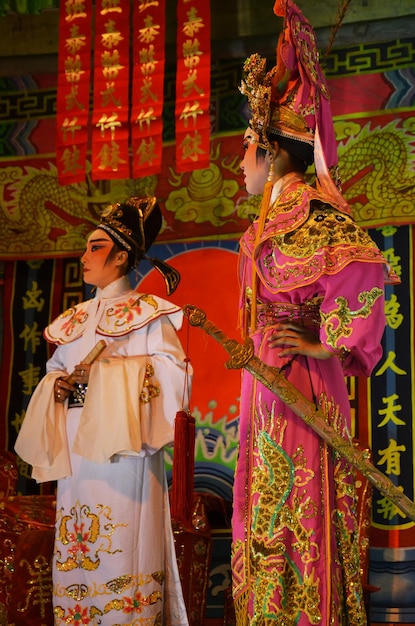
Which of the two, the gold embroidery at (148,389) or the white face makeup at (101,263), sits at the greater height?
the white face makeup at (101,263)

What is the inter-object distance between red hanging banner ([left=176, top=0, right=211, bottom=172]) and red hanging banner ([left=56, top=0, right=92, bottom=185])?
0.51m

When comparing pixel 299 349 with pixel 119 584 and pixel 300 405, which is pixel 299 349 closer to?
pixel 300 405

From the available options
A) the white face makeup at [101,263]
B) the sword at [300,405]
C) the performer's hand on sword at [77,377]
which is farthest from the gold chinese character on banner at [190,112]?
the sword at [300,405]

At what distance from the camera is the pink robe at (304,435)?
2787 mm

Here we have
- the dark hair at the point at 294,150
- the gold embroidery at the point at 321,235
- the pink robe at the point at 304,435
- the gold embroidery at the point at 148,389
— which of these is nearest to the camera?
the pink robe at the point at 304,435

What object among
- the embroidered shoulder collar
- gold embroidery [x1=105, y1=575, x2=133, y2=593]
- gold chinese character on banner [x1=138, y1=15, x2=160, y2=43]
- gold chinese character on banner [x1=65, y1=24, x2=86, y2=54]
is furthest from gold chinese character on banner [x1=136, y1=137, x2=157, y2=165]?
gold embroidery [x1=105, y1=575, x2=133, y2=593]

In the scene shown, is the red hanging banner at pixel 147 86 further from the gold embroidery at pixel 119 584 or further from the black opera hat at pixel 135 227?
the gold embroidery at pixel 119 584

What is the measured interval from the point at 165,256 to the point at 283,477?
2.88 metres

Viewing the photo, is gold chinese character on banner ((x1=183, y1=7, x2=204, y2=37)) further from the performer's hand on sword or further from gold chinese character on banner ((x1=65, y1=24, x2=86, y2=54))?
the performer's hand on sword

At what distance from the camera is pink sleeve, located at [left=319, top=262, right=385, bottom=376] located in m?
2.84

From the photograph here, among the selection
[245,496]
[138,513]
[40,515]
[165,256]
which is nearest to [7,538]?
[40,515]

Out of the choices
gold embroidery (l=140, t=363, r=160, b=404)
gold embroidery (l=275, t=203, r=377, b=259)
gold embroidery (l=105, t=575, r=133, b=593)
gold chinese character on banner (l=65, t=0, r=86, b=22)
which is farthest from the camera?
gold chinese character on banner (l=65, t=0, r=86, b=22)

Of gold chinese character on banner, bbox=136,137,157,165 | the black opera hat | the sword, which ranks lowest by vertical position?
the sword

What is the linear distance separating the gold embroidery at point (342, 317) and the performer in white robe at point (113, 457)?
1.26m
